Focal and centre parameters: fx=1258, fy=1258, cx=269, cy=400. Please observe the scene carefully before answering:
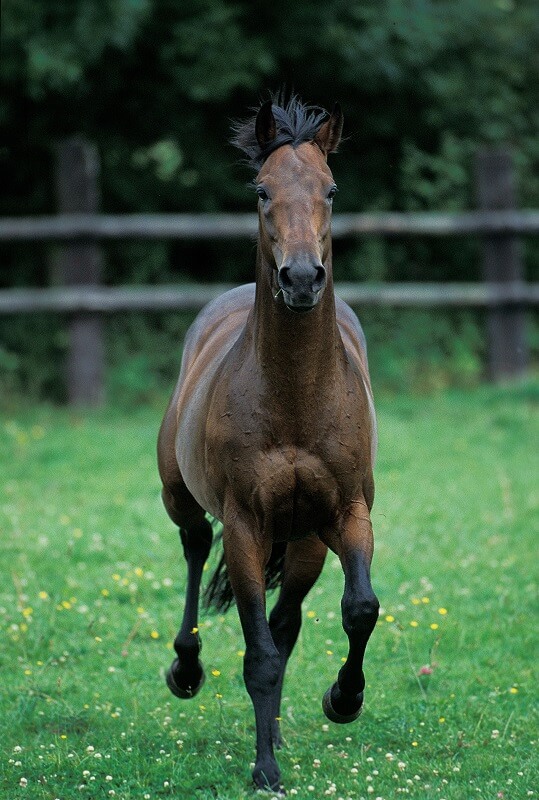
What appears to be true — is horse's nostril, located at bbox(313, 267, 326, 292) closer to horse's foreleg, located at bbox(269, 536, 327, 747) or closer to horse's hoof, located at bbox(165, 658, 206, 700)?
horse's foreleg, located at bbox(269, 536, 327, 747)

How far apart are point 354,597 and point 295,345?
90cm

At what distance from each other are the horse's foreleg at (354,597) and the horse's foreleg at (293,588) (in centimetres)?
49

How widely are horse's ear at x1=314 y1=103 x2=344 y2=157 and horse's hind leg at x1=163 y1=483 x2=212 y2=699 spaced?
67.9 inches

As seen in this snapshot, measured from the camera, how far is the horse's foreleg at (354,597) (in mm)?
4355

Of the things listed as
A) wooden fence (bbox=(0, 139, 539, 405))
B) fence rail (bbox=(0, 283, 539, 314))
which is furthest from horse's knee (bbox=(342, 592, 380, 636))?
wooden fence (bbox=(0, 139, 539, 405))

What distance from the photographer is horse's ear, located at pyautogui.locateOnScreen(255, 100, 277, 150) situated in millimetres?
4301

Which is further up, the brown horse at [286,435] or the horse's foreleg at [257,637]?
the brown horse at [286,435]

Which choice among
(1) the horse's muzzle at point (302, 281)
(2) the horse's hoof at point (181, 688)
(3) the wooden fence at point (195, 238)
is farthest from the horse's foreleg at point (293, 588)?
(3) the wooden fence at point (195, 238)

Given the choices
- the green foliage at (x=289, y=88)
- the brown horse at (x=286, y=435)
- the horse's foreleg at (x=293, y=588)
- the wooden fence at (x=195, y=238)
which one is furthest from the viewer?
the green foliage at (x=289, y=88)

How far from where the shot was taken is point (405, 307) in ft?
42.9

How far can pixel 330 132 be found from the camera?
14.8 ft

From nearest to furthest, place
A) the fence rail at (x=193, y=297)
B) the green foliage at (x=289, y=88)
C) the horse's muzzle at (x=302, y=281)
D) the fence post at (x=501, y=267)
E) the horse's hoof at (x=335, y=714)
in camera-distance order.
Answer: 1. the horse's muzzle at (x=302, y=281)
2. the horse's hoof at (x=335, y=714)
3. the fence rail at (x=193, y=297)
4. the fence post at (x=501, y=267)
5. the green foliage at (x=289, y=88)

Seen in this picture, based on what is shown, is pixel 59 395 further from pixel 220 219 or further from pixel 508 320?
pixel 508 320

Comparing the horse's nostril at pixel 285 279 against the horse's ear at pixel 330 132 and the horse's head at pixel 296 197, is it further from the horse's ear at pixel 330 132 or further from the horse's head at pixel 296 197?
the horse's ear at pixel 330 132
